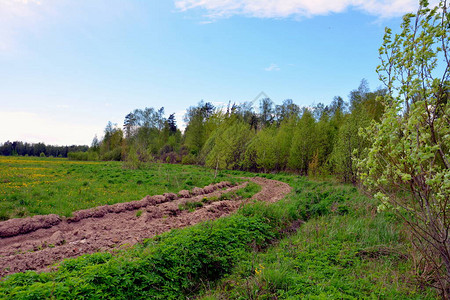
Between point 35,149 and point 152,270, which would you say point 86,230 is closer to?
point 152,270

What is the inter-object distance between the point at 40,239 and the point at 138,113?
63.0 metres

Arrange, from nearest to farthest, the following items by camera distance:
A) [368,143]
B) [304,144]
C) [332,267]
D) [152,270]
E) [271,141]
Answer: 1. [152,270]
2. [332,267]
3. [368,143]
4. [304,144]
5. [271,141]

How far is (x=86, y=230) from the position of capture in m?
7.69

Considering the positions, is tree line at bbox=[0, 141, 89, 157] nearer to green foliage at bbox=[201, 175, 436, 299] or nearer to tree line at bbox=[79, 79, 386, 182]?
tree line at bbox=[79, 79, 386, 182]

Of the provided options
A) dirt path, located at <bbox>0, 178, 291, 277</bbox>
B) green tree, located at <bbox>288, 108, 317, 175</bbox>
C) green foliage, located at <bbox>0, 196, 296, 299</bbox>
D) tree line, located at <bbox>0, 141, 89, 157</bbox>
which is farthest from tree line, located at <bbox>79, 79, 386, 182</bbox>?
tree line, located at <bbox>0, 141, 89, 157</bbox>

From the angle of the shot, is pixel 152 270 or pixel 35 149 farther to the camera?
pixel 35 149

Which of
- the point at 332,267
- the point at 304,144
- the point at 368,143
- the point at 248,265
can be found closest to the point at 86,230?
the point at 248,265

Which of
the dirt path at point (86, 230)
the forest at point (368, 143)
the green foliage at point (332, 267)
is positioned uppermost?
the forest at point (368, 143)

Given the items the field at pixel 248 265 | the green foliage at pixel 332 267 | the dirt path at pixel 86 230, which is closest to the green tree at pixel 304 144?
the dirt path at pixel 86 230

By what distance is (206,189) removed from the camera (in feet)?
49.1

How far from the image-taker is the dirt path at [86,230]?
19.0 ft

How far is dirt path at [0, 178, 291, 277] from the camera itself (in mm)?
5777

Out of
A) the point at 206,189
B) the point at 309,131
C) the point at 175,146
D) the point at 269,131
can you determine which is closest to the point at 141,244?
the point at 206,189

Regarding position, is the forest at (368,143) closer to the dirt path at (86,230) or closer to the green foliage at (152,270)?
the green foliage at (152,270)
